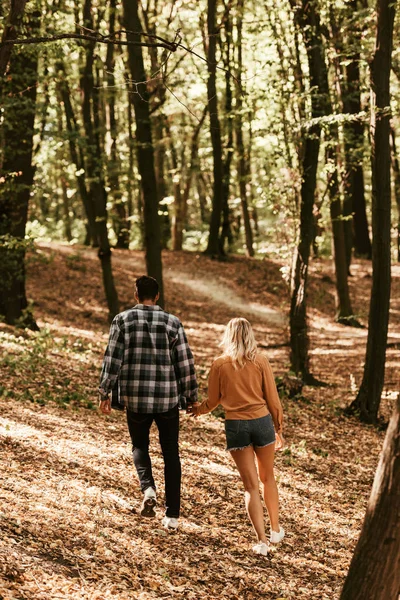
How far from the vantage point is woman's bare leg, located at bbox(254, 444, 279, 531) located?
5.86 meters

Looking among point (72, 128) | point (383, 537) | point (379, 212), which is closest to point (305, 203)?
point (379, 212)

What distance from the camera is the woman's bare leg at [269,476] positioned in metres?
5.86

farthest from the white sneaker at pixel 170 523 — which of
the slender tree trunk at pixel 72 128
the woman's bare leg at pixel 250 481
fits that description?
the slender tree trunk at pixel 72 128

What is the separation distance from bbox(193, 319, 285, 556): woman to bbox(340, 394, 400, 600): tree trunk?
5.84 feet

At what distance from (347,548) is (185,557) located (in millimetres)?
2048

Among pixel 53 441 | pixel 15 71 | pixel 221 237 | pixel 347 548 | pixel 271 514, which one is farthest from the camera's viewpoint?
pixel 221 237

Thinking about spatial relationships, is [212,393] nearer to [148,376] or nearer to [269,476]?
[148,376]

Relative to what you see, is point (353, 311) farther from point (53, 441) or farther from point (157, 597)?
point (157, 597)

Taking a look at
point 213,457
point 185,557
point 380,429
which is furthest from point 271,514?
point 380,429

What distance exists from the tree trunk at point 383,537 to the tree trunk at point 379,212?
7943 mm

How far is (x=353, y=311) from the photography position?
24.0m

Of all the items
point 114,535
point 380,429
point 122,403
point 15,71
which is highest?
point 15,71

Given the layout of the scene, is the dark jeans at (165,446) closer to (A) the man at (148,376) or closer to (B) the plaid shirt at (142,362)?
(A) the man at (148,376)

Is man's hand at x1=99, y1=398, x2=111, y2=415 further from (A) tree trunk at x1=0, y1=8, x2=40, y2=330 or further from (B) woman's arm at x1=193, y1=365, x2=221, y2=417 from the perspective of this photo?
(A) tree trunk at x1=0, y1=8, x2=40, y2=330
